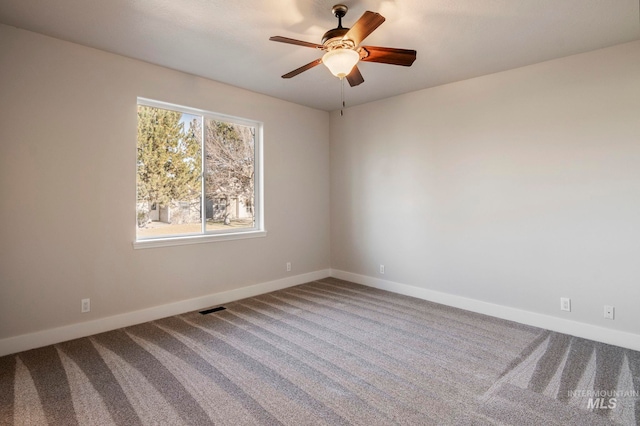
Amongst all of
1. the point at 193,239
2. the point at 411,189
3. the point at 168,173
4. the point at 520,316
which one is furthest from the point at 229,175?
the point at 520,316

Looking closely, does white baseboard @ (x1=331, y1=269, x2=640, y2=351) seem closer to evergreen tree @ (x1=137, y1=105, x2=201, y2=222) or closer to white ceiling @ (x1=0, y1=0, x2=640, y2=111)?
white ceiling @ (x1=0, y1=0, x2=640, y2=111)

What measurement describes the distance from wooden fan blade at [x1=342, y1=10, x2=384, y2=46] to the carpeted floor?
92.3 inches

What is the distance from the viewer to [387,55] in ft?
7.78

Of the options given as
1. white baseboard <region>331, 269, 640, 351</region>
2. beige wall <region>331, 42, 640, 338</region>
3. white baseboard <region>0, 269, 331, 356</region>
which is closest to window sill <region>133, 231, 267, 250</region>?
white baseboard <region>0, 269, 331, 356</region>

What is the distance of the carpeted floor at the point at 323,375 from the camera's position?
1.96 m

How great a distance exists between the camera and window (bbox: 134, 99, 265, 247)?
3514 millimetres

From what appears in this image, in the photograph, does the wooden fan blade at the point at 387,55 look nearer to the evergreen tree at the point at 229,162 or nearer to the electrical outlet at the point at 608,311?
the evergreen tree at the point at 229,162

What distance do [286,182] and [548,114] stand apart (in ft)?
10.4

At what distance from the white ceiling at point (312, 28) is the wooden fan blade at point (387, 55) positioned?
32cm

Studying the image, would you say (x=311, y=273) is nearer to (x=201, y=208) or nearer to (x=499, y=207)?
(x=201, y=208)

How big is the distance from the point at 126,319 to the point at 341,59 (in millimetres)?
3148

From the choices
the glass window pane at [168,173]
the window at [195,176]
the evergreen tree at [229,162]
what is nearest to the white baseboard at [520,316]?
the window at [195,176]

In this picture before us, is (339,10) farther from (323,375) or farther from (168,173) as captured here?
(323,375)

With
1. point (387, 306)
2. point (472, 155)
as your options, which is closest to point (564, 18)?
point (472, 155)
